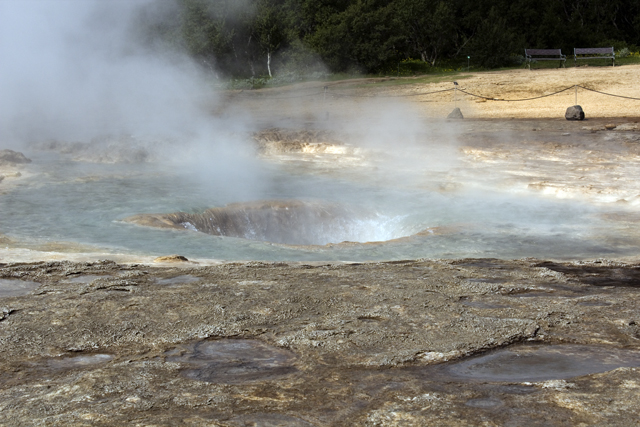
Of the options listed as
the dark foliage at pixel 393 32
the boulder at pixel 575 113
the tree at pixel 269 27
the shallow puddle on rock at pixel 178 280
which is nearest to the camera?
the shallow puddle on rock at pixel 178 280

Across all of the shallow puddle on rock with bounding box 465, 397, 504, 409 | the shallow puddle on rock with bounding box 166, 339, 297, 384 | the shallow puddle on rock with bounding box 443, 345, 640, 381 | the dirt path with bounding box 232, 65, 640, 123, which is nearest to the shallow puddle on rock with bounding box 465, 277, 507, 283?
the shallow puddle on rock with bounding box 443, 345, 640, 381

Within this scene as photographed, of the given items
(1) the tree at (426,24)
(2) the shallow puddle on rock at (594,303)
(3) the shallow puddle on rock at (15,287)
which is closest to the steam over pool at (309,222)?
(3) the shallow puddle on rock at (15,287)

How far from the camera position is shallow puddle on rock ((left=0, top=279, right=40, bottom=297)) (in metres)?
3.20

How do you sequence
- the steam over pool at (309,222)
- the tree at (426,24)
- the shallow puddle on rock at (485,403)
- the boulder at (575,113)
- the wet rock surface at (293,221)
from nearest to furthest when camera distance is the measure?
1. the shallow puddle on rock at (485,403)
2. the steam over pool at (309,222)
3. the wet rock surface at (293,221)
4. the boulder at (575,113)
5. the tree at (426,24)

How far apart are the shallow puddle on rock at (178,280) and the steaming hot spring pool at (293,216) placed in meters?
0.95

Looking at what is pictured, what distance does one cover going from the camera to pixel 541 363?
7.62 ft

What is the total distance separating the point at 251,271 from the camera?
3691mm

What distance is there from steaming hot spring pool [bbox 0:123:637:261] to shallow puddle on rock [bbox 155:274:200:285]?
95 cm

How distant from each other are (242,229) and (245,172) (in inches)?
88.7

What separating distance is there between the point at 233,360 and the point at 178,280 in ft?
3.95

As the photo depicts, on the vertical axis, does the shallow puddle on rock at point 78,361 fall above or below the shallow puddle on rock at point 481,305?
above

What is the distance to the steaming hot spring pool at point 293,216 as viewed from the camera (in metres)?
4.79

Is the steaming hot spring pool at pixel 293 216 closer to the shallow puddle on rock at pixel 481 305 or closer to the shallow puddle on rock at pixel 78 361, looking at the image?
the shallow puddle on rock at pixel 481 305

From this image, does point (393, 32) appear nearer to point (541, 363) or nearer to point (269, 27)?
point (269, 27)
